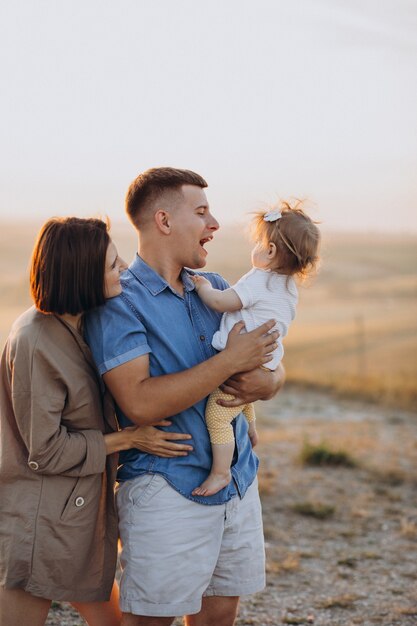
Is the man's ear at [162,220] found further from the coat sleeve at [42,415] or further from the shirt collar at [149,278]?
the coat sleeve at [42,415]

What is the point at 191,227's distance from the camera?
116 inches

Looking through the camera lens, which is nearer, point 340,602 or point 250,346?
point 250,346

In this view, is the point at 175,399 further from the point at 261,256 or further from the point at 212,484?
the point at 261,256

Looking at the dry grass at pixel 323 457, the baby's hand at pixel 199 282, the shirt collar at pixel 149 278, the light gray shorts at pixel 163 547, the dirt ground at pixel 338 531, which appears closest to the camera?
the light gray shorts at pixel 163 547

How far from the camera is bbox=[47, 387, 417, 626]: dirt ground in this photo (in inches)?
177

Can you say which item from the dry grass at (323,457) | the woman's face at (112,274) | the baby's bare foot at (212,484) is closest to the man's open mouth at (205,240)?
the woman's face at (112,274)

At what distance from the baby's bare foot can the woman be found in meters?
0.14

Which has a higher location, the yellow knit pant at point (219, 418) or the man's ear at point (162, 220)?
the man's ear at point (162, 220)

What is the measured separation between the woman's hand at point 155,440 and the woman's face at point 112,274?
0.45 metres

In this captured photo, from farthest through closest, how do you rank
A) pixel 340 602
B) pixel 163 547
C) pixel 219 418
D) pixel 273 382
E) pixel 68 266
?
pixel 340 602 < pixel 273 382 < pixel 219 418 < pixel 163 547 < pixel 68 266

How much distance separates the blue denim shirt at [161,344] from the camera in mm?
2674

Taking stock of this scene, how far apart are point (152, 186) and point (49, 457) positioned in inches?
40.2

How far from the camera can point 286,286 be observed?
307 centimetres

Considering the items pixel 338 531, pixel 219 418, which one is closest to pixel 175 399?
pixel 219 418
